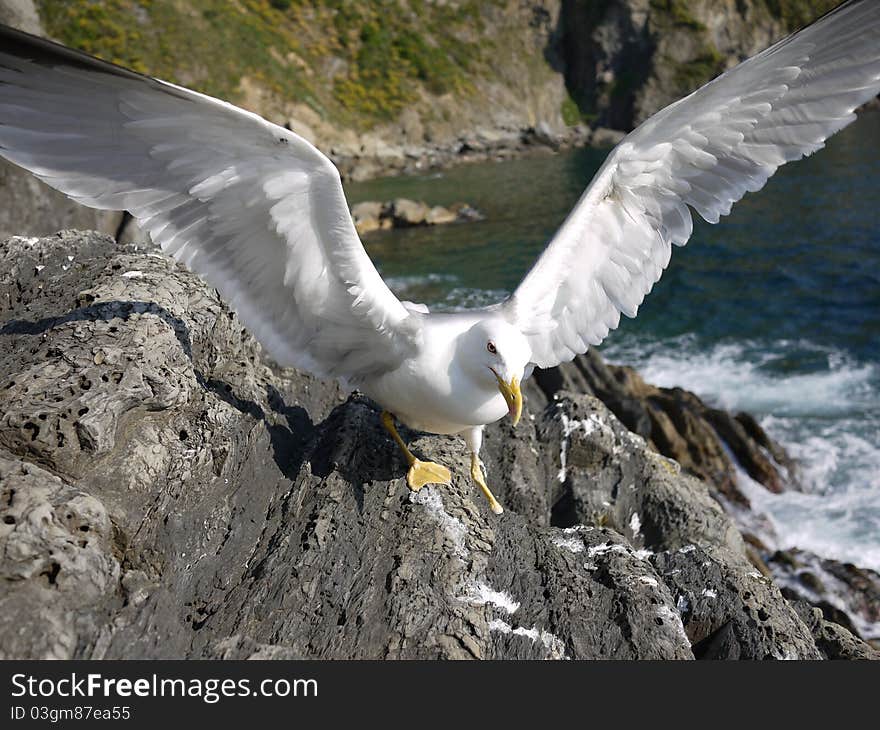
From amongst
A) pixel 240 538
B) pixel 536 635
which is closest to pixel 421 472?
pixel 240 538

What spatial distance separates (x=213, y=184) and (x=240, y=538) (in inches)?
62.3

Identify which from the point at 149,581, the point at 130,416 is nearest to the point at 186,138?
the point at 130,416

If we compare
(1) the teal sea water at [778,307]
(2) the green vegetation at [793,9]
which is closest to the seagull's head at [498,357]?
(1) the teal sea water at [778,307]

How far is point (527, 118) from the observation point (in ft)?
174

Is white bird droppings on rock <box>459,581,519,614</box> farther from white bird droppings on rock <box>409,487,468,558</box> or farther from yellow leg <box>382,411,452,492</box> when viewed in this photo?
yellow leg <box>382,411,452,492</box>

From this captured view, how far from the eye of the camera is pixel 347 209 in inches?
136

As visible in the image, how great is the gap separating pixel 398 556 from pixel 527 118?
53189 mm

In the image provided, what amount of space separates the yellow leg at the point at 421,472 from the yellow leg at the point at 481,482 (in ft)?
0.75

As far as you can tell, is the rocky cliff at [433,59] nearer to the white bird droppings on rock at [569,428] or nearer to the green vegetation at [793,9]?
the green vegetation at [793,9]

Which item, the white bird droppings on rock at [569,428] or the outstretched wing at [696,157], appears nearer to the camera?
the outstretched wing at [696,157]

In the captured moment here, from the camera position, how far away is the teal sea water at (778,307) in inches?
355

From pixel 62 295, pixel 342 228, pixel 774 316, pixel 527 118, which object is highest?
pixel 342 228

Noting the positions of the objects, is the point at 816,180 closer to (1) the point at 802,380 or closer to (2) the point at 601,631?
(1) the point at 802,380

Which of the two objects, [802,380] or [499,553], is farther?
[802,380]
